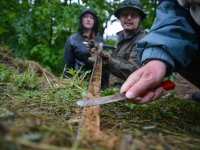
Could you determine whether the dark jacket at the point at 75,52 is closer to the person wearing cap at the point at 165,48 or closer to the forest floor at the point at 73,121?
the forest floor at the point at 73,121

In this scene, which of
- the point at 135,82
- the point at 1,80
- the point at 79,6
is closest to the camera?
the point at 135,82

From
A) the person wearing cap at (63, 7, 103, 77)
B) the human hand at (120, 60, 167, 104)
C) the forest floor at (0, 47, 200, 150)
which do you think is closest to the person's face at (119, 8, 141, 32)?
the person wearing cap at (63, 7, 103, 77)

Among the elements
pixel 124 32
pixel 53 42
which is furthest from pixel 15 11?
pixel 124 32

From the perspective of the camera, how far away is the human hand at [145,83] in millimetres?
1481

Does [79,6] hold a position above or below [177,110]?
above

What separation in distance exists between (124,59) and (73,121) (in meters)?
3.58

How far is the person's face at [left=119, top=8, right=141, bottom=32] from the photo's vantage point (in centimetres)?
488

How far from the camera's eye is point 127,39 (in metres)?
4.85

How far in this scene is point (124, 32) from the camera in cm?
497

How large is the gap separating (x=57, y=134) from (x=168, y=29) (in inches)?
54.2

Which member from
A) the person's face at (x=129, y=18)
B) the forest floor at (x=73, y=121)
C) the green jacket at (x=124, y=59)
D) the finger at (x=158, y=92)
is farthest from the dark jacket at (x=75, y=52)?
the finger at (x=158, y=92)

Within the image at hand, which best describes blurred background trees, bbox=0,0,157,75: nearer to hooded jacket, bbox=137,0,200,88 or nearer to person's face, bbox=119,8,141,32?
person's face, bbox=119,8,141,32

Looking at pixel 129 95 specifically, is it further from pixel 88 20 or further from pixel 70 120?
pixel 88 20

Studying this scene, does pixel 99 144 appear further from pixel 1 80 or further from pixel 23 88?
pixel 1 80
